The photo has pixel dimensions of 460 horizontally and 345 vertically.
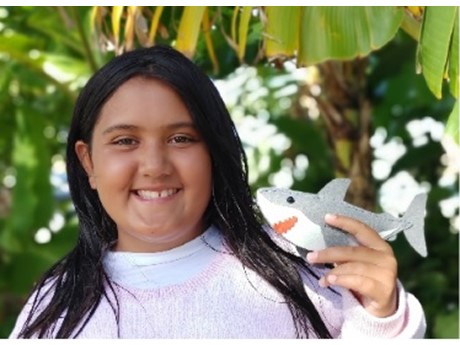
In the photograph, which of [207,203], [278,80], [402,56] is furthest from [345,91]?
[207,203]

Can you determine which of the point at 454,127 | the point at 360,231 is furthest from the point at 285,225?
the point at 454,127

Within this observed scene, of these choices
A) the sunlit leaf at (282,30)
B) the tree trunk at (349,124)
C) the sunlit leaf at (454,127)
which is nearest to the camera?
the sunlit leaf at (454,127)

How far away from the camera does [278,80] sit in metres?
3.76

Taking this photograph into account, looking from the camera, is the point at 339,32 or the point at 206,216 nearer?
the point at 206,216

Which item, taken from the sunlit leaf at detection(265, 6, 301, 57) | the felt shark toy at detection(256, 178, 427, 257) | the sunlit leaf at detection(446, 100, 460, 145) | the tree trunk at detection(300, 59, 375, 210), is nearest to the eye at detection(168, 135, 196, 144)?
the felt shark toy at detection(256, 178, 427, 257)

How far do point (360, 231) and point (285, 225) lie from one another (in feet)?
0.35

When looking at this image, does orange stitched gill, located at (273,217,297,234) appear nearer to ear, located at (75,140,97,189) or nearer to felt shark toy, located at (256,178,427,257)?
felt shark toy, located at (256,178,427,257)

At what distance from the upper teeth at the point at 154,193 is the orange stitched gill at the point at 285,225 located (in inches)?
5.9

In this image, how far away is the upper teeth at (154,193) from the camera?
1330mm

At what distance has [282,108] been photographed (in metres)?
4.31

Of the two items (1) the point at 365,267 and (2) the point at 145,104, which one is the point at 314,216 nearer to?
(1) the point at 365,267

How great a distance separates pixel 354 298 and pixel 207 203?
0.84 feet

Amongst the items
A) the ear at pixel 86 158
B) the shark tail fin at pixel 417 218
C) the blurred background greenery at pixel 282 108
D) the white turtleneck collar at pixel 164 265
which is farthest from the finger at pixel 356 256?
the blurred background greenery at pixel 282 108

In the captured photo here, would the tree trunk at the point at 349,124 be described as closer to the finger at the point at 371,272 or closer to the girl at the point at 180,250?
the girl at the point at 180,250
